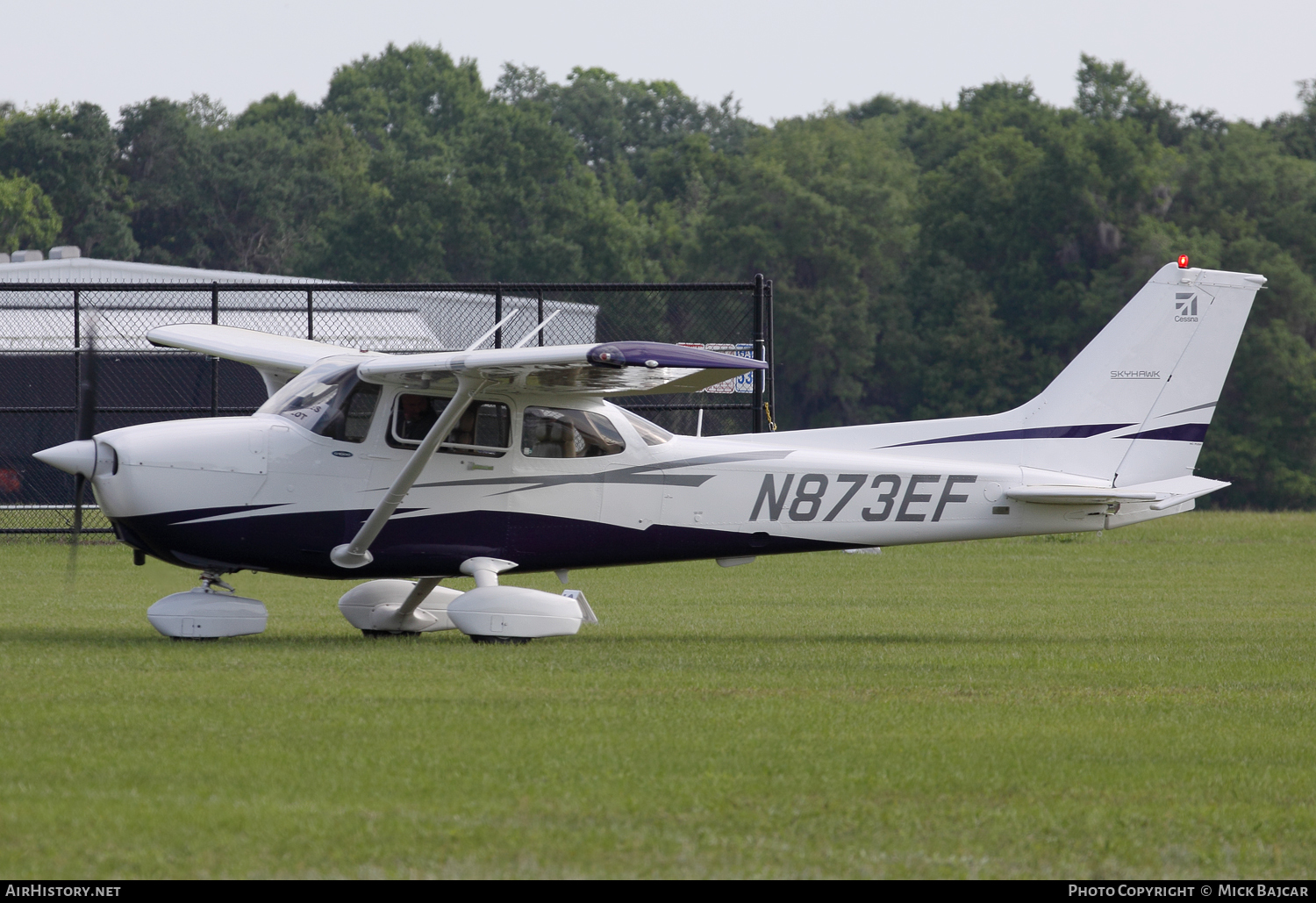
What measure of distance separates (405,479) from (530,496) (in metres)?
1.07

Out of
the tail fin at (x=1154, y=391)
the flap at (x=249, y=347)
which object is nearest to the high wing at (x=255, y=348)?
the flap at (x=249, y=347)

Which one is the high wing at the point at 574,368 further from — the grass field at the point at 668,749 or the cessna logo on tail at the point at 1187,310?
the cessna logo on tail at the point at 1187,310

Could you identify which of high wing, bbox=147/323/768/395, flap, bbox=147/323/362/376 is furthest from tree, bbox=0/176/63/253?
high wing, bbox=147/323/768/395

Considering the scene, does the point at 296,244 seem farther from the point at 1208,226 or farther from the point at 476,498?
the point at 476,498

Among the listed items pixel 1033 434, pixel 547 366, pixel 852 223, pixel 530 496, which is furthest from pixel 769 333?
pixel 852 223

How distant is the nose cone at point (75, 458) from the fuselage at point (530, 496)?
12cm

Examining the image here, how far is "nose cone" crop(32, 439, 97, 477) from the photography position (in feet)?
34.2

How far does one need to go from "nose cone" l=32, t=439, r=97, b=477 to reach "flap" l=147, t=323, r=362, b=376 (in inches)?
96.8

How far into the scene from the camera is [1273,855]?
17.5 ft

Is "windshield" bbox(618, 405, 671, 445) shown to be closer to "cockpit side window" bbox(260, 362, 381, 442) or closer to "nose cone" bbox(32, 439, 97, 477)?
"cockpit side window" bbox(260, 362, 381, 442)

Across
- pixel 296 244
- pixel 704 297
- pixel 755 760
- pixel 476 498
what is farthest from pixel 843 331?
pixel 755 760

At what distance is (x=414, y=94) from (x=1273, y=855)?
112 metres

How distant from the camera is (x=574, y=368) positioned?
10211 millimetres

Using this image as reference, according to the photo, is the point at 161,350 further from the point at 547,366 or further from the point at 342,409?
the point at 547,366
